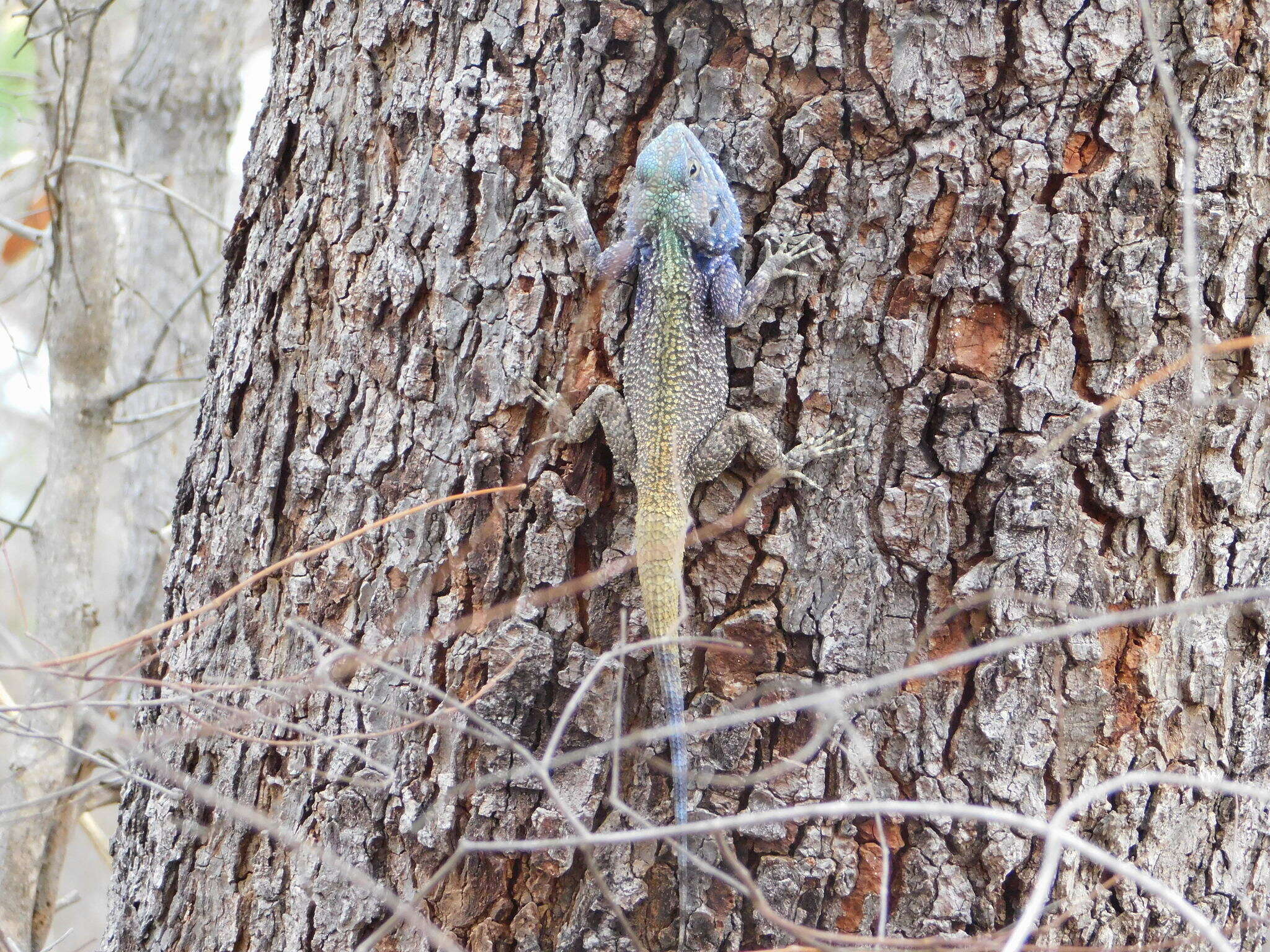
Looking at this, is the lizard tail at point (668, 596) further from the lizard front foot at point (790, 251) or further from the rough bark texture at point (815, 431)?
the lizard front foot at point (790, 251)

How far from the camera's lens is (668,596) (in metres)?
2.13

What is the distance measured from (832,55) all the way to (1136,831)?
1.88 m

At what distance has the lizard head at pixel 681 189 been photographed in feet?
6.88

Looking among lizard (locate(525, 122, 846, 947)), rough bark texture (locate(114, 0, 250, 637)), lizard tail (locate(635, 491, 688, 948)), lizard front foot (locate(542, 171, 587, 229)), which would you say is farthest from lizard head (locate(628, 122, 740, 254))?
rough bark texture (locate(114, 0, 250, 637))

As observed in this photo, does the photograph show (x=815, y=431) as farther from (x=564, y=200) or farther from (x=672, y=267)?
(x=564, y=200)

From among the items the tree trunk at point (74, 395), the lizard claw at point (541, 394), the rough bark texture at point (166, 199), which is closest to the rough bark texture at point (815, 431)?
the lizard claw at point (541, 394)

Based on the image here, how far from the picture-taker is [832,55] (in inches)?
77.4

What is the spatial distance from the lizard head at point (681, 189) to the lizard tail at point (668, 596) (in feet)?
2.26

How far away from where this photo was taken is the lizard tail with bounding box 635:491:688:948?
82.9 inches

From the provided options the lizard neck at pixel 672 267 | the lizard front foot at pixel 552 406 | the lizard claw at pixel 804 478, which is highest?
the lizard neck at pixel 672 267

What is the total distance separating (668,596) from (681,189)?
1007 mm

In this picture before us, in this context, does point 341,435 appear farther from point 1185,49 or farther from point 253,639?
point 1185,49

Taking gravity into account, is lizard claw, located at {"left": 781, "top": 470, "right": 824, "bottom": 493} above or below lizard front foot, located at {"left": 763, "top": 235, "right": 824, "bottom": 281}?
below

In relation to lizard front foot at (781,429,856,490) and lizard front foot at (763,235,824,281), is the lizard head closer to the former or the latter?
lizard front foot at (763,235,824,281)
